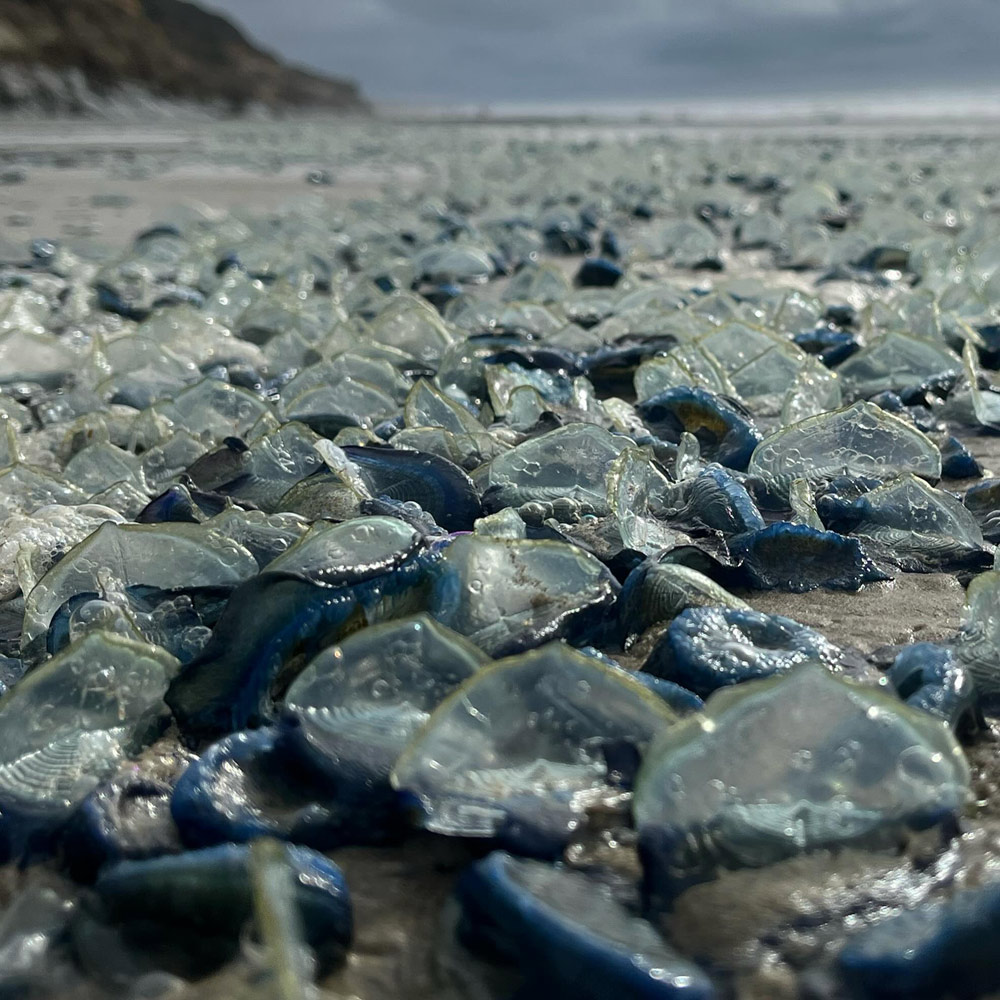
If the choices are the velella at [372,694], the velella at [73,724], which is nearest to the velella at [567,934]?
the velella at [372,694]

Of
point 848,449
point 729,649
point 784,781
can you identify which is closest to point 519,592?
point 729,649

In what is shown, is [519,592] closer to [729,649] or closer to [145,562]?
[729,649]

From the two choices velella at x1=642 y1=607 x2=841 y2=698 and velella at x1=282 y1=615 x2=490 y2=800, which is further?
velella at x1=642 y1=607 x2=841 y2=698

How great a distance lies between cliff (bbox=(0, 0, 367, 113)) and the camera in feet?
80.1

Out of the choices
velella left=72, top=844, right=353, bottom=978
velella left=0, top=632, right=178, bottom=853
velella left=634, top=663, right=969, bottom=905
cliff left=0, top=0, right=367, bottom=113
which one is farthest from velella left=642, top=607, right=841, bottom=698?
cliff left=0, top=0, right=367, bottom=113

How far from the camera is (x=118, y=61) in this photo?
28.6 meters

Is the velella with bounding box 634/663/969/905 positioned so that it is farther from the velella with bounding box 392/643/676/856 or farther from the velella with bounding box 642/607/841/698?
the velella with bounding box 642/607/841/698

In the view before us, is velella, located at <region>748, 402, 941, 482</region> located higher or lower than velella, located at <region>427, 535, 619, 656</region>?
higher

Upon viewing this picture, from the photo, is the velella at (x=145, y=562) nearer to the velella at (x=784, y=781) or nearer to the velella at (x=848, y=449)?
the velella at (x=784, y=781)

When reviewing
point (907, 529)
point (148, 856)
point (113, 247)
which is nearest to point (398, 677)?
point (148, 856)

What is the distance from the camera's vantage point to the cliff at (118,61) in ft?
80.1

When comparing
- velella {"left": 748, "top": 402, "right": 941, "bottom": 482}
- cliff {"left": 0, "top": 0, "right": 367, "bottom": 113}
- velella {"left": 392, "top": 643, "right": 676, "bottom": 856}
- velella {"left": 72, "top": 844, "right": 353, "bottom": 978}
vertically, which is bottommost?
velella {"left": 72, "top": 844, "right": 353, "bottom": 978}

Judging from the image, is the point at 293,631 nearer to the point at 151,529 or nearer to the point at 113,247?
the point at 151,529

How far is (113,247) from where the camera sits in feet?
18.3
